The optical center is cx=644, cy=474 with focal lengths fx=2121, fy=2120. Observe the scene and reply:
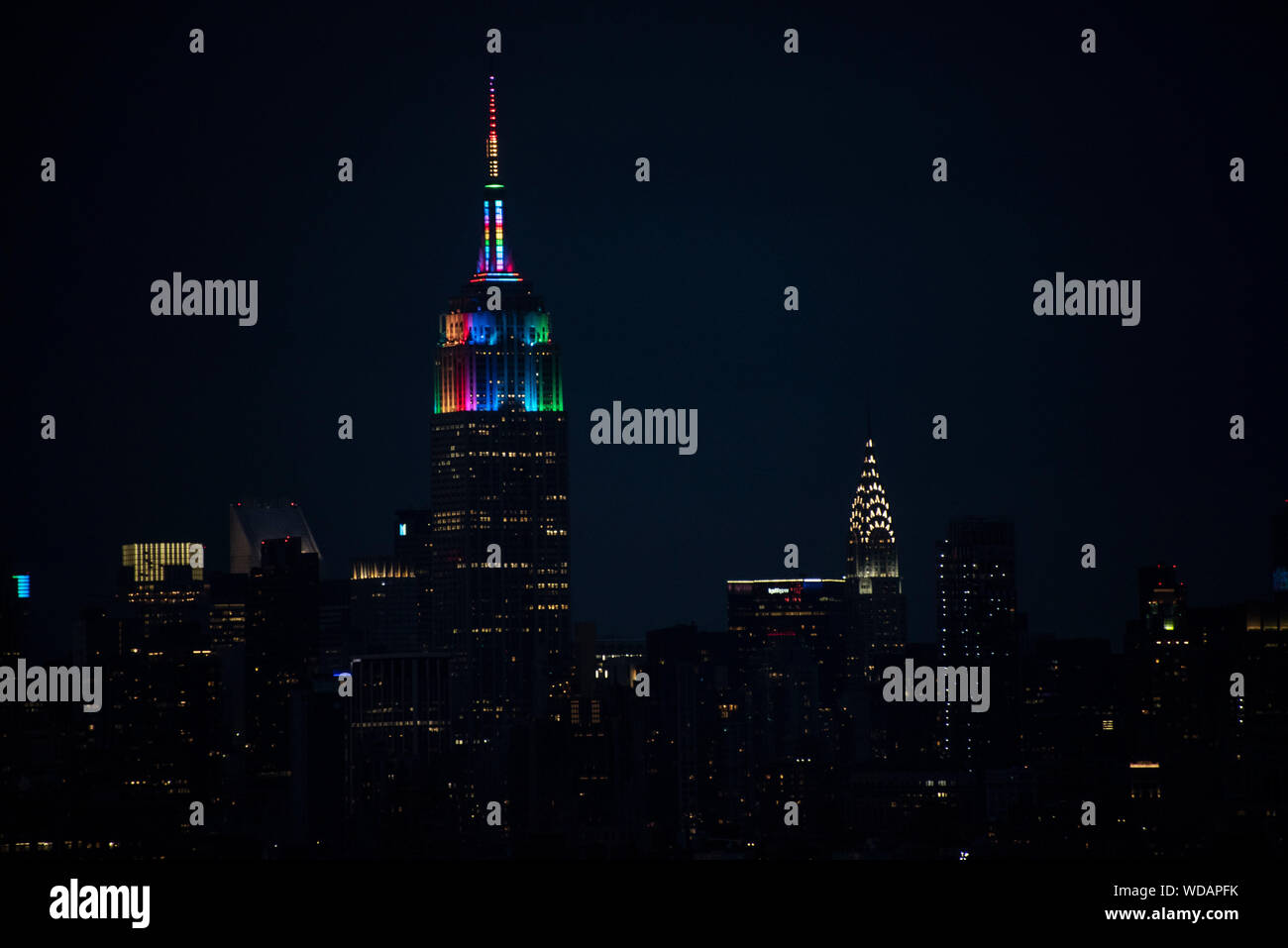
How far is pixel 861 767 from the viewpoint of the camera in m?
98.0

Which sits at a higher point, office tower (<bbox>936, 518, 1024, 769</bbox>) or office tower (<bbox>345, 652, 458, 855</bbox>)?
office tower (<bbox>936, 518, 1024, 769</bbox>)

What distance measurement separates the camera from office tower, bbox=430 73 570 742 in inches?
4744

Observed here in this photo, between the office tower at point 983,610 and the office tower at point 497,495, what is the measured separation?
21.2 metres

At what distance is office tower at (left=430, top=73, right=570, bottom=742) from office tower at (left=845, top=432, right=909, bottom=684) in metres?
16.9

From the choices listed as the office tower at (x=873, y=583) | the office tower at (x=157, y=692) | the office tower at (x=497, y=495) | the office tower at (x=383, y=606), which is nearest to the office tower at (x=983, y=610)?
the office tower at (x=873, y=583)

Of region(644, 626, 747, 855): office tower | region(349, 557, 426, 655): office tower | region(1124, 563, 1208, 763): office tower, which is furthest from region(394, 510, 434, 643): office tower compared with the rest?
region(1124, 563, 1208, 763): office tower

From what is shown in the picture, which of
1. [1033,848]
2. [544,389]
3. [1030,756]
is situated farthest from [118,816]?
[544,389]

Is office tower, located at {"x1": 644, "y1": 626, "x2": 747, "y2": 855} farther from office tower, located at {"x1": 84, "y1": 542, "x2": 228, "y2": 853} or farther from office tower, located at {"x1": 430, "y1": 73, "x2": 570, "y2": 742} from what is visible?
office tower, located at {"x1": 84, "y1": 542, "x2": 228, "y2": 853}

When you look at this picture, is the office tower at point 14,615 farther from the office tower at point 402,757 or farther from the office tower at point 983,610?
the office tower at point 983,610

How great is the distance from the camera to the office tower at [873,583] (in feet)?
365

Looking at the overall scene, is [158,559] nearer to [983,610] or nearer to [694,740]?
[694,740]

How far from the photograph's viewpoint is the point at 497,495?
431 ft

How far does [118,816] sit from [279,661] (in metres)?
27.4
